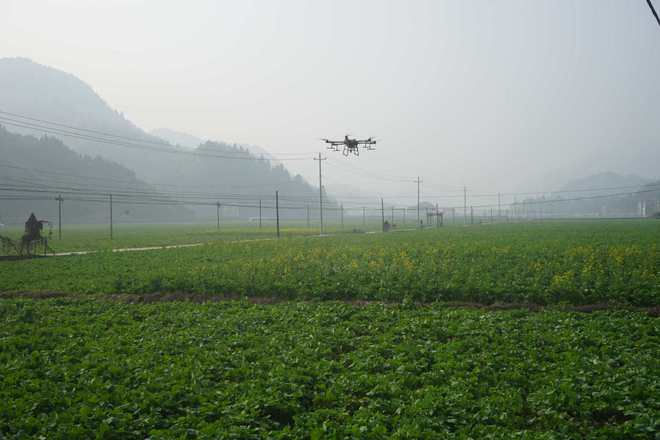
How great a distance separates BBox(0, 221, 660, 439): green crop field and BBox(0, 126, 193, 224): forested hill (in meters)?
94.5

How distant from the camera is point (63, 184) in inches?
5007

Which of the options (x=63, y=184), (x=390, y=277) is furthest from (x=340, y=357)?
(x=63, y=184)

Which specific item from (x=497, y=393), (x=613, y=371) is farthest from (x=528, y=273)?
(x=497, y=393)

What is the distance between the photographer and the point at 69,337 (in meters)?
11.2

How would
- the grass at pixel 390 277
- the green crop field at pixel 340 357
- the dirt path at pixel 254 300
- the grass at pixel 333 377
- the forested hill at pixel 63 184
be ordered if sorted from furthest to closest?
the forested hill at pixel 63 184 < the grass at pixel 390 277 < the dirt path at pixel 254 300 < the green crop field at pixel 340 357 < the grass at pixel 333 377

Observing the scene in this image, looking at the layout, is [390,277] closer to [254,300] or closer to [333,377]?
[254,300]

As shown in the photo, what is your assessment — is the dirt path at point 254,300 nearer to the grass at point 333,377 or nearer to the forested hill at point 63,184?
the grass at point 333,377

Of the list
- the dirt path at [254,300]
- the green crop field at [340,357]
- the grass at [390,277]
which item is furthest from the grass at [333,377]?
the grass at [390,277]

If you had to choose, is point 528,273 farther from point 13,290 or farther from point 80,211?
point 80,211

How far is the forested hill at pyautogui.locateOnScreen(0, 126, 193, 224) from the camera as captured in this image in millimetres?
107000

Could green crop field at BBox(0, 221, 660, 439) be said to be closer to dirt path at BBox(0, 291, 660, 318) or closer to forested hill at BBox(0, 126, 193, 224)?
dirt path at BBox(0, 291, 660, 318)

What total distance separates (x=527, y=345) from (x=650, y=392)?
109 inches

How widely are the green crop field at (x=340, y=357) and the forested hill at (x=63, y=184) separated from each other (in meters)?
94.5

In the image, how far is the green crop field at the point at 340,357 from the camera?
6.81 metres
